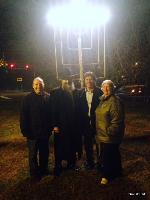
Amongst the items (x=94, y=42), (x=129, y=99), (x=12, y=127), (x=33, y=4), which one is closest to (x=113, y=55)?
(x=129, y=99)

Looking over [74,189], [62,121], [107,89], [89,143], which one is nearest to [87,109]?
[62,121]

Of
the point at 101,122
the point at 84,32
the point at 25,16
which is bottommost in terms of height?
the point at 101,122

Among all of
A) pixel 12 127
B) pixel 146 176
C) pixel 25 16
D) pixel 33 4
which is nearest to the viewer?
pixel 146 176

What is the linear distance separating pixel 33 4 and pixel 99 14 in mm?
20140

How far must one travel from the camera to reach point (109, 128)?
6613 millimetres

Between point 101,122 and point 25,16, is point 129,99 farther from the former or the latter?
point 101,122

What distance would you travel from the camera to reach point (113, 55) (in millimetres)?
29703

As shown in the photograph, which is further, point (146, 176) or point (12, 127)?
point (12, 127)

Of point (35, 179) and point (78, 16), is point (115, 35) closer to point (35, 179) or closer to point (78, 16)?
point (78, 16)

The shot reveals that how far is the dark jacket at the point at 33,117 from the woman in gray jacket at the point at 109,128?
108cm

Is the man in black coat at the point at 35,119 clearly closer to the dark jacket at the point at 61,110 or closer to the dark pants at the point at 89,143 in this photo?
the dark jacket at the point at 61,110

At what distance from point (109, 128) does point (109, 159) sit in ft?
2.03

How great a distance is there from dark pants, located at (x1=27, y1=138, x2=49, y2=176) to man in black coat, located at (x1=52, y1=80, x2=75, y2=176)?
24 cm

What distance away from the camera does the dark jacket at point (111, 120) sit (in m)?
6.59
